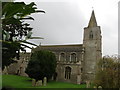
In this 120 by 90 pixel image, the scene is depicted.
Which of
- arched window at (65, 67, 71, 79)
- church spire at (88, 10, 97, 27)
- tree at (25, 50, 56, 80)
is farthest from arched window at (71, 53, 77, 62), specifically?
church spire at (88, 10, 97, 27)

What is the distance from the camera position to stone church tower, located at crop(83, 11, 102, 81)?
36.2 meters

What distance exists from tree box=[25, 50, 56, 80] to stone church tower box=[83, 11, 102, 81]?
8.07 metres

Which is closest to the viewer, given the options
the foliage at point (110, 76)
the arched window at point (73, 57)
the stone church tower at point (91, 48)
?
the foliage at point (110, 76)

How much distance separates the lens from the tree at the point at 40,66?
30094 mm

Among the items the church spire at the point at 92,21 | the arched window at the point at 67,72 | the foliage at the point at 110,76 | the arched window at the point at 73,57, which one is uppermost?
the church spire at the point at 92,21

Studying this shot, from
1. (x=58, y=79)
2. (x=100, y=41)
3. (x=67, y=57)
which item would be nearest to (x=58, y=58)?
(x=67, y=57)

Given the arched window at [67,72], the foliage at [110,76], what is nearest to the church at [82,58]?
the arched window at [67,72]

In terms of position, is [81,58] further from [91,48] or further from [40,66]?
[40,66]

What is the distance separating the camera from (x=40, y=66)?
30.8 m

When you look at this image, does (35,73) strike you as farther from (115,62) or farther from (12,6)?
(12,6)

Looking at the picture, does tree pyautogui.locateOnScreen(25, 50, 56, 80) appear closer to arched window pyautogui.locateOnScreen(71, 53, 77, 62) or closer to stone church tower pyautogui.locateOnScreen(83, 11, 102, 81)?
arched window pyautogui.locateOnScreen(71, 53, 77, 62)

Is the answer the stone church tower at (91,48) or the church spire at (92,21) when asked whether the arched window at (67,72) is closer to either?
the stone church tower at (91,48)

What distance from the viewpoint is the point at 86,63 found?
3719cm

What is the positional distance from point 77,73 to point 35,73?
364 inches
